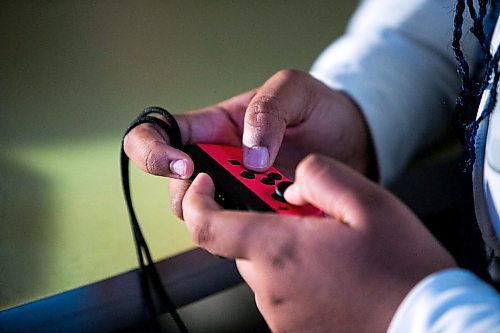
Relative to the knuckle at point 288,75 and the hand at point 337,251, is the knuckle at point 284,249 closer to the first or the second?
the hand at point 337,251

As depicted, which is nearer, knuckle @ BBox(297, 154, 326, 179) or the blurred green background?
knuckle @ BBox(297, 154, 326, 179)

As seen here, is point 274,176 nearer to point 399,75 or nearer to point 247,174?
point 247,174

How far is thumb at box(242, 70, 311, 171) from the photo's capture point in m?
0.34

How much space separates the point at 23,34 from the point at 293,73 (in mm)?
293

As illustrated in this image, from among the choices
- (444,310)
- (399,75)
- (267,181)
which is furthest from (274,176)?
(399,75)

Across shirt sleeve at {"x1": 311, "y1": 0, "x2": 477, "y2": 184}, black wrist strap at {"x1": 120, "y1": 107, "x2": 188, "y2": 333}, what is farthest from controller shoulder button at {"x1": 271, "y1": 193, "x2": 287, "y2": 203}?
shirt sleeve at {"x1": 311, "y1": 0, "x2": 477, "y2": 184}

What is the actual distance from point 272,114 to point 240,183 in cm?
7

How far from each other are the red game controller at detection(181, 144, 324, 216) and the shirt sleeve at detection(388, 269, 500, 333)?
0.05m

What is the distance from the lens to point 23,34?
0.58m

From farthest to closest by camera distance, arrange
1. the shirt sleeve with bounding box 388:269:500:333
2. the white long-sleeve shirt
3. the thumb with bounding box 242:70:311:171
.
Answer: the white long-sleeve shirt, the thumb with bounding box 242:70:311:171, the shirt sleeve with bounding box 388:269:500:333

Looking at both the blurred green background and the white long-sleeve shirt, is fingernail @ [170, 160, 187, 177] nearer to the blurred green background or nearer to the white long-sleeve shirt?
the blurred green background

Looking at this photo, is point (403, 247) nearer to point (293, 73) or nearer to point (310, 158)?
point (310, 158)

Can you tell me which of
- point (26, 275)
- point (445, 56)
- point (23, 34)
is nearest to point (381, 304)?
point (26, 275)

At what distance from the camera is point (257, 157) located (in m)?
0.34
